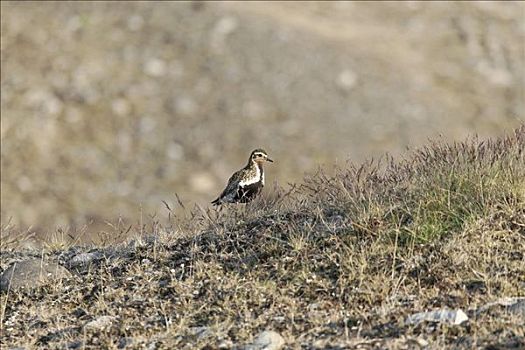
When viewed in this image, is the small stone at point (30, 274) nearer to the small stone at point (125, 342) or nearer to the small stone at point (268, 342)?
the small stone at point (125, 342)

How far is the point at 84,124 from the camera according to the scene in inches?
883

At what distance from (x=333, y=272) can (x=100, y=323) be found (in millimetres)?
1698

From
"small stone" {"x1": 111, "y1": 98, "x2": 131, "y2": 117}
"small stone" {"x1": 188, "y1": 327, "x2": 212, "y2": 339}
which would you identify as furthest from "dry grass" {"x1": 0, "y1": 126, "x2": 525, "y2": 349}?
"small stone" {"x1": 111, "y1": 98, "x2": 131, "y2": 117}

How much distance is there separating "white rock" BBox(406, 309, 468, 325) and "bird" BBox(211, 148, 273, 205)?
353 centimetres

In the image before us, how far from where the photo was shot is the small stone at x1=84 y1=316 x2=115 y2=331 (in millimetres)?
6578

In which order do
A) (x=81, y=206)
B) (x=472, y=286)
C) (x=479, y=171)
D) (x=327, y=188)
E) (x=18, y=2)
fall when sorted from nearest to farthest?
(x=472, y=286) → (x=479, y=171) → (x=327, y=188) → (x=81, y=206) → (x=18, y=2)

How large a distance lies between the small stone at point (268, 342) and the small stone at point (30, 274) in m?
2.36

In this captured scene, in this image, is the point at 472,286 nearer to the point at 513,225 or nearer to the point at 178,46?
the point at 513,225

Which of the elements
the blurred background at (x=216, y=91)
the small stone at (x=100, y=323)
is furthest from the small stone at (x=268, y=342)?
the blurred background at (x=216, y=91)

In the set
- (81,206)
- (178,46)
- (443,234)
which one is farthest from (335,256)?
(178,46)

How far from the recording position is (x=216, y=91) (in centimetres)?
2355

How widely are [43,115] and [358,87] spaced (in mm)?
7703

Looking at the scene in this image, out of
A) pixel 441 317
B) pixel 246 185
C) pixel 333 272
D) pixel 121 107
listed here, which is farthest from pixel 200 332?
pixel 121 107

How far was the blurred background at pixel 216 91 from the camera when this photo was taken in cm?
2125
